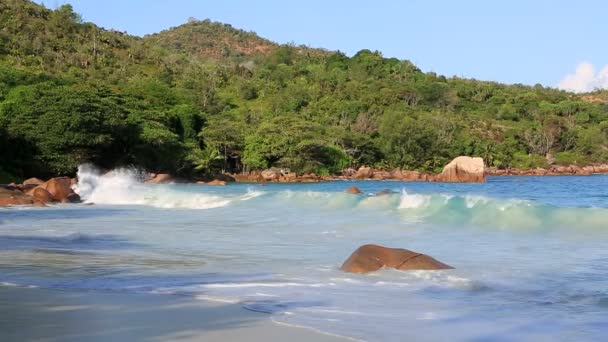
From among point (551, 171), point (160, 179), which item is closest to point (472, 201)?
point (160, 179)

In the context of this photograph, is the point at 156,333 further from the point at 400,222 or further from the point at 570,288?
the point at 400,222

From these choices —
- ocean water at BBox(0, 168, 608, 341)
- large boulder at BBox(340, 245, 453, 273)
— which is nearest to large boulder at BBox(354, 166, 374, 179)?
ocean water at BBox(0, 168, 608, 341)

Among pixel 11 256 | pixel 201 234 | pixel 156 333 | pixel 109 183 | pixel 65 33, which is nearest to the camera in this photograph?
pixel 156 333

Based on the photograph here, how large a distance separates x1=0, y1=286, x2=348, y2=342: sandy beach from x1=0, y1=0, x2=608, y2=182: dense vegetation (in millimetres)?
33464

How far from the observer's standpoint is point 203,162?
174 feet

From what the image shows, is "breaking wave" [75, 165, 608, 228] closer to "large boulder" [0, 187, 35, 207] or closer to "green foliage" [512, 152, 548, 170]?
"large boulder" [0, 187, 35, 207]

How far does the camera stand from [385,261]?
9188 millimetres

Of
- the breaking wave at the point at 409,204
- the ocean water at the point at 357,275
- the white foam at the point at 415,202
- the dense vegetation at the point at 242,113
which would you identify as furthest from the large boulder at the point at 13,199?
the dense vegetation at the point at 242,113

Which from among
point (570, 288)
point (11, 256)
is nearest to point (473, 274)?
point (570, 288)

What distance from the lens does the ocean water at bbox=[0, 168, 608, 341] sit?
6281 millimetres

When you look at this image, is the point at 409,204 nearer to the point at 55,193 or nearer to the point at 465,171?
the point at 55,193

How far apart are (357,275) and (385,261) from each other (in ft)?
1.95

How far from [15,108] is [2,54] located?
114 feet

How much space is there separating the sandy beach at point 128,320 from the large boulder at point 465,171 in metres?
49.7
